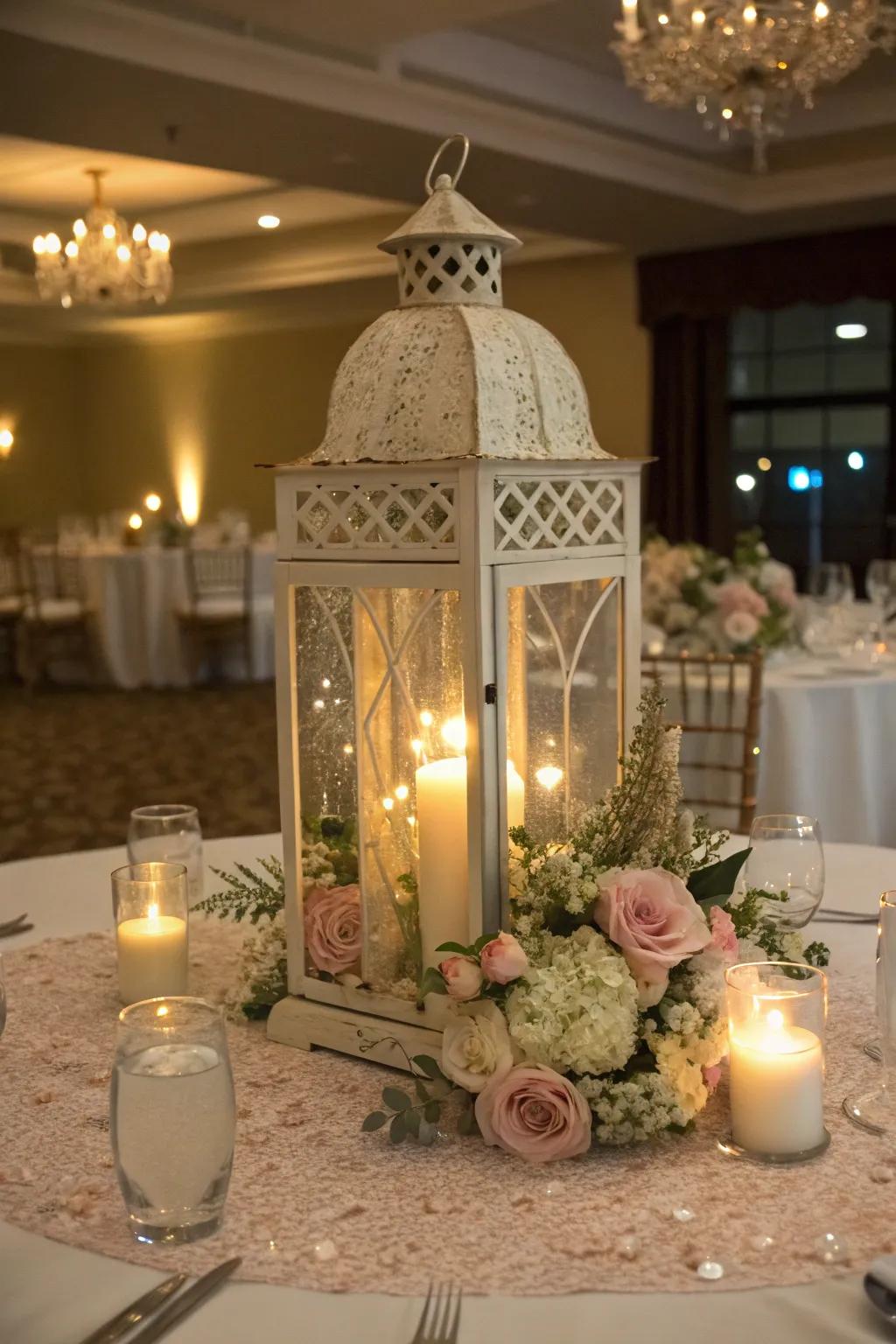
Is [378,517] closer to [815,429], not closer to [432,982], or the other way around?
[432,982]

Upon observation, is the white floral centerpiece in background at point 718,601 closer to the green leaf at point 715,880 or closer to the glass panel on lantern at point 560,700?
the glass panel on lantern at point 560,700

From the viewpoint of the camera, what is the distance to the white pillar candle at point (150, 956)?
139 cm

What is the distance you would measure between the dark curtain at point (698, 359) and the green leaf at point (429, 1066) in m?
8.75

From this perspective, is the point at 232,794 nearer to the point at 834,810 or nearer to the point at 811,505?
the point at 834,810

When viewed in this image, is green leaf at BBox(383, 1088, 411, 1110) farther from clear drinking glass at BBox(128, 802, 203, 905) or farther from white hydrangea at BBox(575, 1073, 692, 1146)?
clear drinking glass at BBox(128, 802, 203, 905)

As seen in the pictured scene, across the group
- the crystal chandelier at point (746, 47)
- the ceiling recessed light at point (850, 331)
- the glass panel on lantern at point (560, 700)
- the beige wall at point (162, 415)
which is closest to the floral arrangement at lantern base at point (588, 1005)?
the glass panel on lantern at point (560, 700)

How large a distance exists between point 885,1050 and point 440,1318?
53cm

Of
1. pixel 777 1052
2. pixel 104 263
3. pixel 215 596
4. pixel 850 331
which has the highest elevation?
pixel 104 263

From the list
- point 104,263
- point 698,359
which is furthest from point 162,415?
point 698,359

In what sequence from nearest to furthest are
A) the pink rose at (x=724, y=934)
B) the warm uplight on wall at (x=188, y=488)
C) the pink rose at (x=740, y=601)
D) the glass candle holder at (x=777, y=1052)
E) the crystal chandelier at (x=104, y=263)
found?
the glass candle holder at (x=777, y=1052) → the pink rose at (x=724, y=934) → the pink rose at (x=740, y=601) → the crystal chandelier at (x=104, y=263) → the warm uplight on wall at (x=188, y=488)

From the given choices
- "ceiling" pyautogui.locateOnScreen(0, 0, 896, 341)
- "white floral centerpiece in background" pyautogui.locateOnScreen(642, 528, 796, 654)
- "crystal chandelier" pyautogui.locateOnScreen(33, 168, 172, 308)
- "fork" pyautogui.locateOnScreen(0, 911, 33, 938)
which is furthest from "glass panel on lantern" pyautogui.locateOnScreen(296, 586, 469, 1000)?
"crystal chandelier" pyautogui.locateOnScreen(33, 168, 172, 308)

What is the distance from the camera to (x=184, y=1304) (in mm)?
867

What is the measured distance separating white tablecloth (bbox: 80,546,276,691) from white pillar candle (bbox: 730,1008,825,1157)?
9109 mm

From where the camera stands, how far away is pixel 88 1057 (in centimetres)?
129
